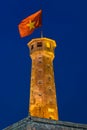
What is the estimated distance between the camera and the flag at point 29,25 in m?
50.3

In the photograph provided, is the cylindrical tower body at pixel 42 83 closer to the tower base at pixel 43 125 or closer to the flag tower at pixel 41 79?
the flag tower at pixel 41 79

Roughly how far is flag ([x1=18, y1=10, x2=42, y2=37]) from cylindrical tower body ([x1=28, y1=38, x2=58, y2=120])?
31.2 ft

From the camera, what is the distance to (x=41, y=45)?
61.6 meters

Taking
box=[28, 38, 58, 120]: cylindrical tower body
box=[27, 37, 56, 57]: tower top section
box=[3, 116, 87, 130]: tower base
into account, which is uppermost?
box=[27, 37, 56, 57]: tower top section

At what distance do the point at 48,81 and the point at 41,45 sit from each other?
630cm

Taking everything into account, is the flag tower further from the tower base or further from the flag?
the tower base

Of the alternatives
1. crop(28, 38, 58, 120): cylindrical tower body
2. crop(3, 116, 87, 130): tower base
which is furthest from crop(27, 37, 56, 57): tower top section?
crop(3, 116, 87, 130): tower base

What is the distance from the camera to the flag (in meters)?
50.3

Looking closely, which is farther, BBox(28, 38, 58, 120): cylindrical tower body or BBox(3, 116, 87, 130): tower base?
BBox(28, 38, 58, 120): cylindrical tower body

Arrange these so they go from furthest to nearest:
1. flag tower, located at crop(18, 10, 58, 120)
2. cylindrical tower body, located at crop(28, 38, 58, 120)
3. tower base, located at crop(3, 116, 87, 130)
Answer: cylindrical tower body, located at crop(28, 38, 58, 120) < flag tower, located at crop(18, 10, 58, 120) < tower base, located at crop(3, 116, 87, 130)

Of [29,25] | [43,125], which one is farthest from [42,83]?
[43,125]

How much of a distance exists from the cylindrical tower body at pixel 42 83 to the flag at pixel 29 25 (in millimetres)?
9509

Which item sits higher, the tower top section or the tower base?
the tower top section

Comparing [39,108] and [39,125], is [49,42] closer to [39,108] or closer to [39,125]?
[39,108]
